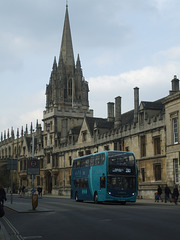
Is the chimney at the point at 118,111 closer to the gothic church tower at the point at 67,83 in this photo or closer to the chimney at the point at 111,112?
the chimney at the point at 111,112

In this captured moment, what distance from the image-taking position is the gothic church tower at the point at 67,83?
278 feet

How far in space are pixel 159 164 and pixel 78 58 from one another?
5177cm

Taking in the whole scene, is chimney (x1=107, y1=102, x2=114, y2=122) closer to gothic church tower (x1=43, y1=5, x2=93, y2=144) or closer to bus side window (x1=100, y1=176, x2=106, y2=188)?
gothic church tower (x1=43, y1=5, x2=93, y2=144)

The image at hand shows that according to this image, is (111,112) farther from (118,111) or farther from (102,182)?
(102,182)

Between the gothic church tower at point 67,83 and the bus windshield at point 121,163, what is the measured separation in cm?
5261

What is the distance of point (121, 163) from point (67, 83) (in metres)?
57.6

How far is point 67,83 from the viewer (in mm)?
87000

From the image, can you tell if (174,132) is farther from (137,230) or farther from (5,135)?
(5,135)

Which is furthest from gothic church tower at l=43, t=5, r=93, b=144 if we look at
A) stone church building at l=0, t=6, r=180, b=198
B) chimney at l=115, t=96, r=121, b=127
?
chimney at l=115, t=96, r=121, b=127

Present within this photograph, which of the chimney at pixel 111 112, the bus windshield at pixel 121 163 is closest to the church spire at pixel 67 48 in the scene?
the chimney at pixel 111 112

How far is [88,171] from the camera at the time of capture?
34.7 meters

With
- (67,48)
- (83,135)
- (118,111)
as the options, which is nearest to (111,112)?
(83,135)

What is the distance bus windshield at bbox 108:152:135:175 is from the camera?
30.5 meters

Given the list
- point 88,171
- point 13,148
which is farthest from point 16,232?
point 13,148
